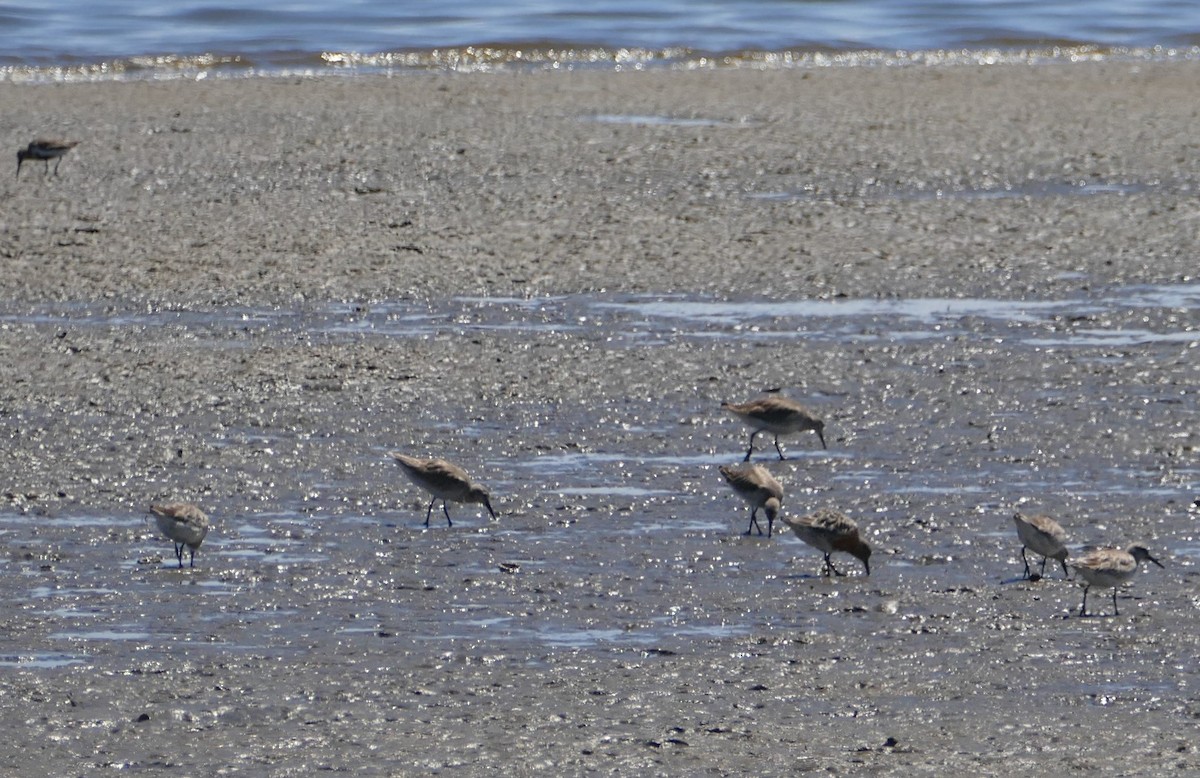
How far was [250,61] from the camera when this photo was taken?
2833 cm

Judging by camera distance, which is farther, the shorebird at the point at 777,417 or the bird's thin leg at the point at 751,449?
the bird's thin leg at the point at 751,449

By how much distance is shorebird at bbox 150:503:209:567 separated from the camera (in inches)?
323

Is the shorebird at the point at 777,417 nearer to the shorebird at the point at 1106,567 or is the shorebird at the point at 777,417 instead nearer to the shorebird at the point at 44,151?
the shorebird at the point at 1106,567

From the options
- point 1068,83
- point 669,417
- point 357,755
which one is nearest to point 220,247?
point 669,417

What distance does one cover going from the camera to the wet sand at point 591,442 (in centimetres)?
680

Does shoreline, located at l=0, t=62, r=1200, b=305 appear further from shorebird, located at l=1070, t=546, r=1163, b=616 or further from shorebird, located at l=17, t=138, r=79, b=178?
shorebird, located at l=1070, t=546, r=1163, b=616

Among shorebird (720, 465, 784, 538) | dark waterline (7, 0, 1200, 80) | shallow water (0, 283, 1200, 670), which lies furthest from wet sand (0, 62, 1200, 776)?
dark waterline (7, 0, 1200, 80)

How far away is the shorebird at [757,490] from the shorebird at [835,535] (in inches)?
18.6

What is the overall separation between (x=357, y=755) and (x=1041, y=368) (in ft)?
20.8

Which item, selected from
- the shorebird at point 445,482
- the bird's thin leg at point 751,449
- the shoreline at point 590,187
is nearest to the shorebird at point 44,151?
the shoreline at point 590,187

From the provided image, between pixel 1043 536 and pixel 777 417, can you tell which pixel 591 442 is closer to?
pixel 777 417

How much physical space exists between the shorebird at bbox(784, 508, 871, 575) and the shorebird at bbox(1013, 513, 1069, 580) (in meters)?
0.61

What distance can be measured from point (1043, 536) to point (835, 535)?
0.80 metres

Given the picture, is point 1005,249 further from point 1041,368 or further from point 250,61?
point 250,61
